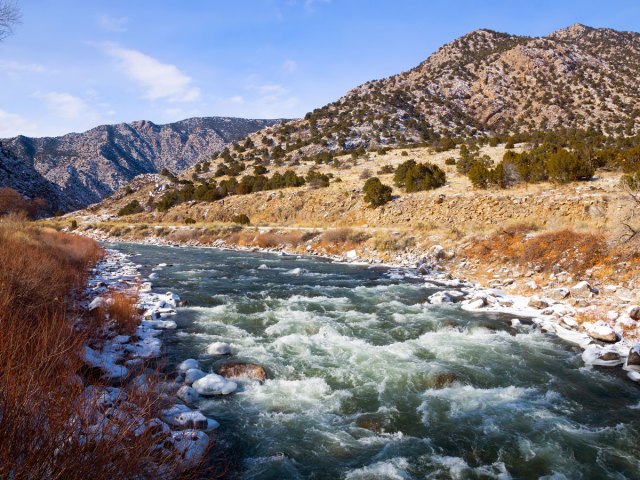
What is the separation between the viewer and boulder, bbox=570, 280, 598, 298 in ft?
43.6

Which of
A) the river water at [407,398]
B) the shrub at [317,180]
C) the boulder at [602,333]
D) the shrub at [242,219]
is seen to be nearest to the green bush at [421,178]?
the shrub at [317,180]

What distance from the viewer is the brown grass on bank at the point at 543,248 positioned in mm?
15531

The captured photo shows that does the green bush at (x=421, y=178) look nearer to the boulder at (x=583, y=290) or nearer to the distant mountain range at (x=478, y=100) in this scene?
the boulder at (x=583, y=290)

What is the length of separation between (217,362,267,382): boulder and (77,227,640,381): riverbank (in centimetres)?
749

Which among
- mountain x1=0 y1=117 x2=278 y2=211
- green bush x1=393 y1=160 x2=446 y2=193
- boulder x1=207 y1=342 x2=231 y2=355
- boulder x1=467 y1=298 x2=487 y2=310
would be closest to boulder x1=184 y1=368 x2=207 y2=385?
boulder x1=207 y1=342 x2=231 y2=355

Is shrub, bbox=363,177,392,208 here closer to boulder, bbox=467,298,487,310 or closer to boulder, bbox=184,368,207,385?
boulder, bbox=467,298,487,310

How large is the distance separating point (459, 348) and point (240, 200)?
3866 centimetres

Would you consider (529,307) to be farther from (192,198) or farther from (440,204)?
(192,198)

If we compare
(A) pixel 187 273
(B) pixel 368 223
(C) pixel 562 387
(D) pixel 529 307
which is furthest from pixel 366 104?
(C) pixel 562 387

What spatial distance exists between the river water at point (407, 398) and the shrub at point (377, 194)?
68.4ft

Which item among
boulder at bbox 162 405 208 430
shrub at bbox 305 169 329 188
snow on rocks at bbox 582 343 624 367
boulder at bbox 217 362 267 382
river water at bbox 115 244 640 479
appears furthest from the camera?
shrub at bbox 305 169 329 188

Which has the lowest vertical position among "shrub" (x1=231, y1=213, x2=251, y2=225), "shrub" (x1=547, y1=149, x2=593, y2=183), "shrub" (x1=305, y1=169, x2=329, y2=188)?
"shrub" (x1=231, y1=213, x2=251, y2=225)

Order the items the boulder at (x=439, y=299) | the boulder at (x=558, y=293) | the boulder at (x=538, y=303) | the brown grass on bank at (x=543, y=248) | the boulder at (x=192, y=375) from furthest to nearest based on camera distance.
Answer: the brown grass on bank at (x=543, y=248)
the boulder at (x=439, y=299)
the boulder at (x=558, y=293)
the boulder at (x=538, y=303)
the boulder at (x=192, y=375)

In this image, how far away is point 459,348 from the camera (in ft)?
33.1
